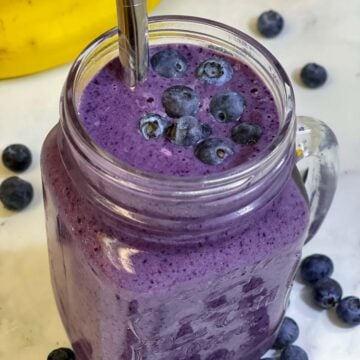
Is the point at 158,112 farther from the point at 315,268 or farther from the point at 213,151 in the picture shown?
the point at 315,268

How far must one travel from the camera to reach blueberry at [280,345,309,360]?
92cm

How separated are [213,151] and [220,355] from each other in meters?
0.28

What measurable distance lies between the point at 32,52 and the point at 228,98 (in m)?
0.53

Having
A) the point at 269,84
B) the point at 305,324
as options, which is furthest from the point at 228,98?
the point at 305,324

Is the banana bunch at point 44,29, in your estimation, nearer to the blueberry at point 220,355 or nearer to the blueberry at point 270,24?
the blueberry at point 270,24

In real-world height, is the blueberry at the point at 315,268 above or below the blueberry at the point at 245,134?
below

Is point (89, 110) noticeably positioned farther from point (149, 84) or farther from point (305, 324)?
point (305, 324)

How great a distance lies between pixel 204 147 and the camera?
2.24ft

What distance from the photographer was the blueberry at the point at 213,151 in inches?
26.7

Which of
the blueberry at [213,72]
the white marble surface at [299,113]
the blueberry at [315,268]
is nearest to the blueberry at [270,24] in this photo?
the white marble surface at [299,113]

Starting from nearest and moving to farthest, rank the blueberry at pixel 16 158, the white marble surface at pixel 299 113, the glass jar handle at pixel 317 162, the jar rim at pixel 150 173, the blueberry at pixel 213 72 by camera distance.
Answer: the jar rim at pixel 150 173 → the blueberry at pixel 213 72 → the glass jar handle at pixel 317 162 → the white marble surface at pixel 299 113 → the blueberry at pixel 16 158

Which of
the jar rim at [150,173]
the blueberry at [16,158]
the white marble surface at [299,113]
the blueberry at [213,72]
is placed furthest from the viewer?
the blueberry at [16,158]

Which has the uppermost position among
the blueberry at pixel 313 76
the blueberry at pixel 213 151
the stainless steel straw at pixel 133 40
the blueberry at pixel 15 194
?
the stainless steel straw at pixel 133 40

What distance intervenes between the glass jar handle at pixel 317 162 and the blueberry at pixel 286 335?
12 cm
